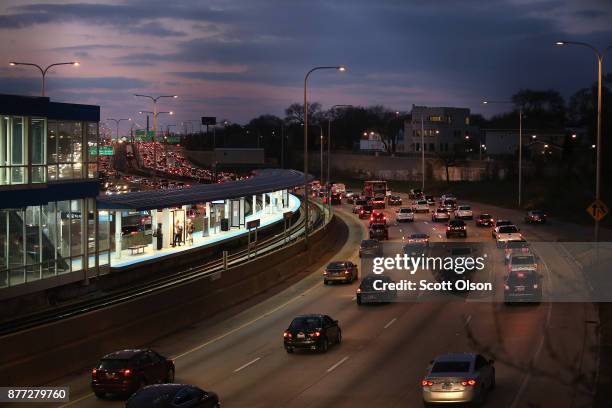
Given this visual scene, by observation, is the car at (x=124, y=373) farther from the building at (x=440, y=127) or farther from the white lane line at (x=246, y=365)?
the building at (x=440, y=127)

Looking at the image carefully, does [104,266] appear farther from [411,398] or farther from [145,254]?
[411,398]

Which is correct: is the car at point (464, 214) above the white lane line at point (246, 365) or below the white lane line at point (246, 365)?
above

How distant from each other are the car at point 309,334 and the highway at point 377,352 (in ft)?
1.05

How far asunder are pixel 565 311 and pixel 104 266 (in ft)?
58.9

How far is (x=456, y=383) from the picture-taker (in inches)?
723

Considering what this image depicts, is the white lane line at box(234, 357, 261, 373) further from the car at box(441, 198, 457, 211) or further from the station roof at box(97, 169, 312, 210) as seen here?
the car at box(441, 198, 457, 211)

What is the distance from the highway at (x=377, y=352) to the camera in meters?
19.8

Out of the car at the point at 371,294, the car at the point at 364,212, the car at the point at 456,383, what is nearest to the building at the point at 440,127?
the car at the point at 364,212

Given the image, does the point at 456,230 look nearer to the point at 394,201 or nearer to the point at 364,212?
the point at 364,212

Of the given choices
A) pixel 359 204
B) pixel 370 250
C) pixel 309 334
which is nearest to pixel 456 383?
pixel 309 334

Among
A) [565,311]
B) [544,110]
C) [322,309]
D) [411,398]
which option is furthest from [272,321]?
[544,110]

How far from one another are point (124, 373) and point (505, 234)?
36.2 m

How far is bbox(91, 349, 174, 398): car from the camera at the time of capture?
20.1m

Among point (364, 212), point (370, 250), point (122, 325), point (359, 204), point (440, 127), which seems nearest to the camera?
point (122, 325)
